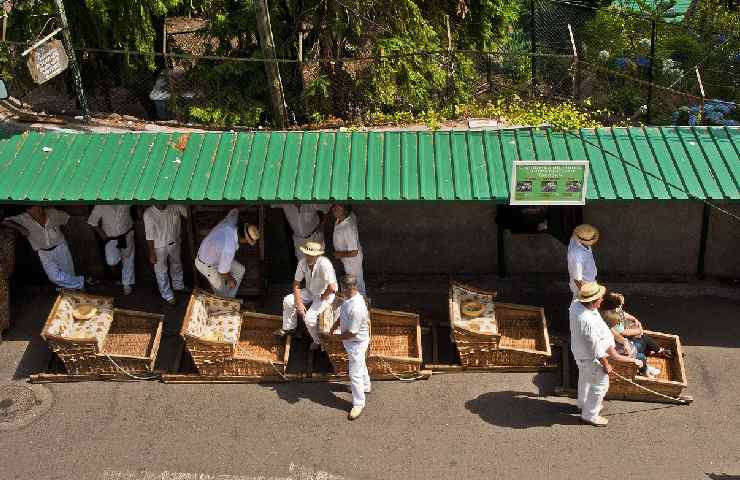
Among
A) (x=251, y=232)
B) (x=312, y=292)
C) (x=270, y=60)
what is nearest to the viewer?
(x=312, y=292)

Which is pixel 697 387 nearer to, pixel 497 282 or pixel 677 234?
pixel 677 234

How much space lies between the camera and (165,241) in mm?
10398

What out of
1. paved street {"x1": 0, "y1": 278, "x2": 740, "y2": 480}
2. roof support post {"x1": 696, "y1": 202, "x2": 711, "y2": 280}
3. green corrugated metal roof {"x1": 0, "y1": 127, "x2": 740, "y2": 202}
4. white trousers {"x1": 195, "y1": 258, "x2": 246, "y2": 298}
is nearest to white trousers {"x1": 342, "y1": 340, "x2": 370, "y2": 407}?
paved street {"x1": 0, "y1": 278, "x2": 740, "y2": 480}

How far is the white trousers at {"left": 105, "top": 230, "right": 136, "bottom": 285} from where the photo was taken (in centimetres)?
1062

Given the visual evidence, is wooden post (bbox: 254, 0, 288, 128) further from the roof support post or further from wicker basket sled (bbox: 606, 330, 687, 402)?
wicker basket sled (bbox: 606, 330, 687, 402)

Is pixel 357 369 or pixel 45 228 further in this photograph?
pixel 45 228

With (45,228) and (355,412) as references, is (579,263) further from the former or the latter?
(45,228)

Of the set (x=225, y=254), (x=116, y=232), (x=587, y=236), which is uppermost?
(x=587, y=236)

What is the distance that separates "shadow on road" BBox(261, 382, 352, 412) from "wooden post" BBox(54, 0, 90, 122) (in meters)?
8.08

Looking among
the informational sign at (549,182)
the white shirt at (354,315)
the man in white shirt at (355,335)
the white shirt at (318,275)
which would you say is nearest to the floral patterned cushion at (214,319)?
the white shirt at (318,275)

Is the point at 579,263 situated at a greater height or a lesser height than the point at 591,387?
greater

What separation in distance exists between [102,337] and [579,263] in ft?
19.3

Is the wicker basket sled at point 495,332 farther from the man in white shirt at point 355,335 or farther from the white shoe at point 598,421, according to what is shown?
the man in white shirt at point 355,335

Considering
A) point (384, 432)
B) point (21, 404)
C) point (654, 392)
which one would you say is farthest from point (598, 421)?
point (21, 404)
